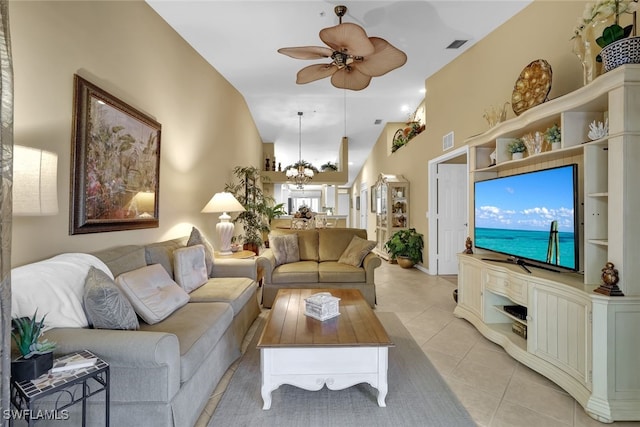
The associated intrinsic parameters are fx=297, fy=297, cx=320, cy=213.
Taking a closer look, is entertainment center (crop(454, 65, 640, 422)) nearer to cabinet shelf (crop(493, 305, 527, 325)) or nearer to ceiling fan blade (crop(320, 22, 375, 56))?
cabinet shelf (crop(493, 305, 527, 325))

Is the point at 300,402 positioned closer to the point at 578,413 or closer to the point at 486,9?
the point at 578,413

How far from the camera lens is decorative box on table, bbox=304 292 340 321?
2.09 meters

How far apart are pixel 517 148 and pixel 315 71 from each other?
6.90 ft

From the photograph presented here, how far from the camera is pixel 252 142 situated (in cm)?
719

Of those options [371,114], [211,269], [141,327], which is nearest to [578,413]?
[141,327]

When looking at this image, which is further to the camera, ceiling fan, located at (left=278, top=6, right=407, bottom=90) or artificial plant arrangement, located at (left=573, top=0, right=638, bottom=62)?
ceiling fan, located at (left=278, top=6, right=407, bottom=90)

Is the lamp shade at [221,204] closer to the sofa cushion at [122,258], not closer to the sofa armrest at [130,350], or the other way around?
the sofa cushion at [122,258]

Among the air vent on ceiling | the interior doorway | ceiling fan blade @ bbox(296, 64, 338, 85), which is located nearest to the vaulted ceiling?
the air vent on ceiling

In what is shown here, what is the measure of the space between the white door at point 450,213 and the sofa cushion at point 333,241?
1829 mm

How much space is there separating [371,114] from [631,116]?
17.7ft

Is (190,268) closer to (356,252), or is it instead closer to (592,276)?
(356,252)

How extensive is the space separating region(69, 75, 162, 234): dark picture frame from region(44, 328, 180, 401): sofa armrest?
0.97m

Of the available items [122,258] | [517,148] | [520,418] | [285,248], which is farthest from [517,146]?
[122,258]

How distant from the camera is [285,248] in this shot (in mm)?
3977
